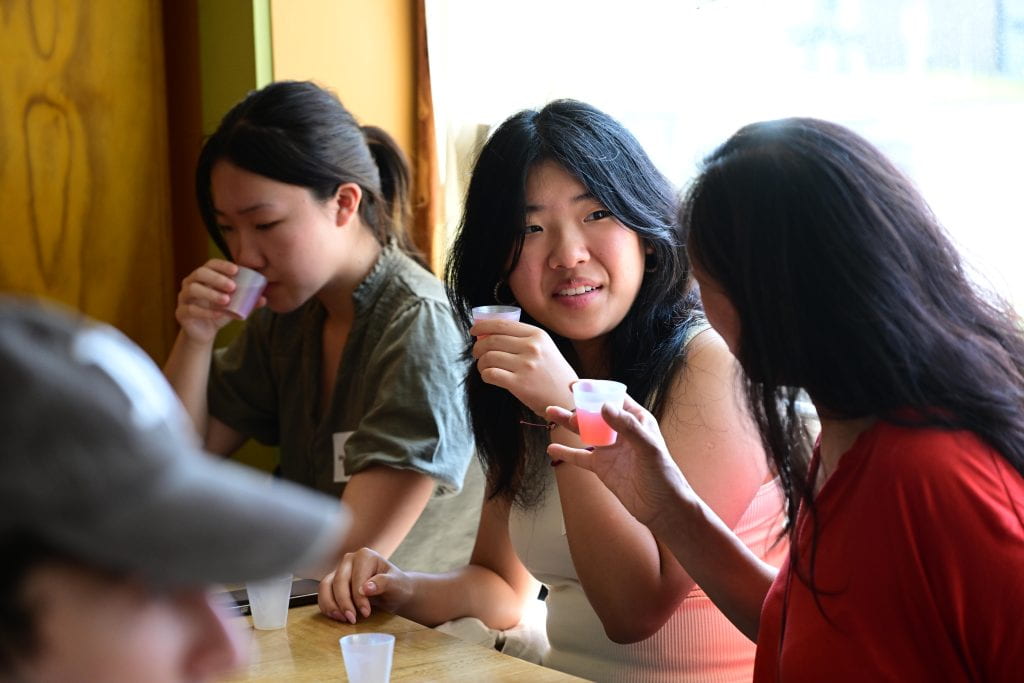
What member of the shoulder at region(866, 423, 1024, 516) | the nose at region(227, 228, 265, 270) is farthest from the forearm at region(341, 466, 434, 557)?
the shoulder at region(866, 423, 1024, 516)

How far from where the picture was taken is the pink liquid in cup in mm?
1613

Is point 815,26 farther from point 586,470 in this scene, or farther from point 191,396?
point 191,396

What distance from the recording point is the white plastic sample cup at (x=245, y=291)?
2549 mm

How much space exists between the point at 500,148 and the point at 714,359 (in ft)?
1.64

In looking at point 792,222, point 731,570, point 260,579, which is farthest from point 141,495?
point 731,570

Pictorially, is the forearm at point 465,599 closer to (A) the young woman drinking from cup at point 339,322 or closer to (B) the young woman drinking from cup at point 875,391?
(A) the young woman drinking from cup at point 339,322

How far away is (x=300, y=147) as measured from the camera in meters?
2.51

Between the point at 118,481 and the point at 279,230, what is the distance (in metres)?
2.05

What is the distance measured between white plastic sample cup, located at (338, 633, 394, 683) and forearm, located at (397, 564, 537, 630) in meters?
0.49

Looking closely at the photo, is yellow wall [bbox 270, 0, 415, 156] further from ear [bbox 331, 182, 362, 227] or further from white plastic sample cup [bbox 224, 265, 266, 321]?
white plastic sample cup [bbox 224, 265, 266, 321]

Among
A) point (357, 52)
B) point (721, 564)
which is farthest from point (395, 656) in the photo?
point (357, 52)

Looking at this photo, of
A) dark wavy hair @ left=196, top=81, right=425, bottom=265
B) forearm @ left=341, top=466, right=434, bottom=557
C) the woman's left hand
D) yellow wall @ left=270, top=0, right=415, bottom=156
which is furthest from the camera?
yellow wall @ left=270, top=0, right=415, bottom=156

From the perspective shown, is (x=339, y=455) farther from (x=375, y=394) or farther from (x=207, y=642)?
(x=207, y=642)

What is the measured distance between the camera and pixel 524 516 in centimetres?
206
